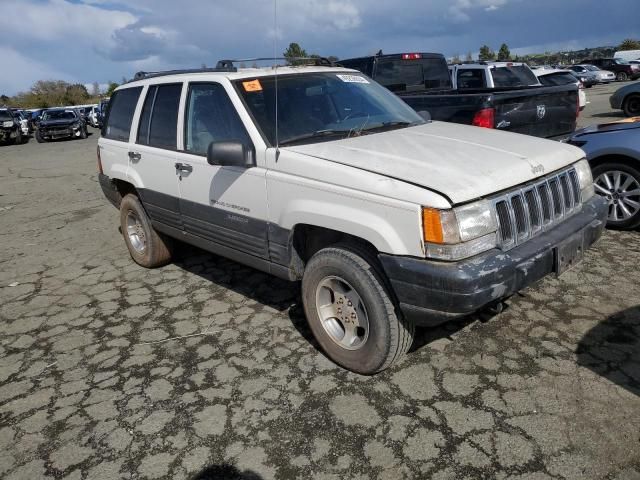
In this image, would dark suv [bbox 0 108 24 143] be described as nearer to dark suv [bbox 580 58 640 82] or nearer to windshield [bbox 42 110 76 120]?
windshield [bbox 42 110 76 120]

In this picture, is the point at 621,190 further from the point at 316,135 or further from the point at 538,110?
the point at 316,135

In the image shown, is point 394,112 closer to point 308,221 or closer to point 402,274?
point 308,221

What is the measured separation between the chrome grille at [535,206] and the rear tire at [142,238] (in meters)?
3.50

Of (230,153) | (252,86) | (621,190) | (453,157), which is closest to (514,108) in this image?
(621,190)

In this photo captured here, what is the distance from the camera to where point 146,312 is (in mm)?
4375

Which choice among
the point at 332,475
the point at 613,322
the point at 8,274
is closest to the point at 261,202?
the point at 332,475

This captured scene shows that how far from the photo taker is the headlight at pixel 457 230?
2.59m

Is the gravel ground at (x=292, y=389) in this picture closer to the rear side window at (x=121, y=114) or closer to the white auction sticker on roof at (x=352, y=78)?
the rear side window at (x=121, y=114)

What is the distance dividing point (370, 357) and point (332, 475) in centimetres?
79

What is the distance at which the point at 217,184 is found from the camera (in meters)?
3.78

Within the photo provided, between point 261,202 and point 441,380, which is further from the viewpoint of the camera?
point 261,202

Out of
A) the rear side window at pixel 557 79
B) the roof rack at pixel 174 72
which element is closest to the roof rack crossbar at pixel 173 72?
the roof rack at pixel 174 72

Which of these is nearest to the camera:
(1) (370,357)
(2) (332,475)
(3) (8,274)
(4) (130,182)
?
(2) (332,475)

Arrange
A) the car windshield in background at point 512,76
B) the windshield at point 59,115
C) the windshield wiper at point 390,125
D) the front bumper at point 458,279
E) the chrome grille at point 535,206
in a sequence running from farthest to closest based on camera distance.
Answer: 1. the windshield at point 59,115
2. the car windshield in background at point 512,76
3. the windshield wiper at point 390,125
4. the chrome grille at point 535,206
5. the front bumper at point 458,279
